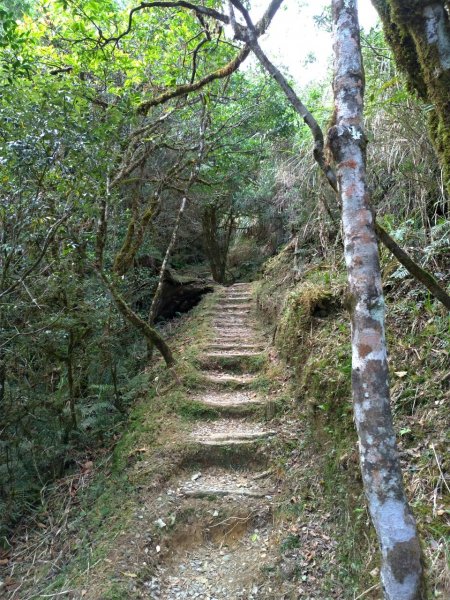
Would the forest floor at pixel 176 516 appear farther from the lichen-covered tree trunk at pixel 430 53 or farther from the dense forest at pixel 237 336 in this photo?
the lichen-covered tree trunk at pixel 430 53

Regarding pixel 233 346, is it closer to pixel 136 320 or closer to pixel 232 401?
pixel 232 401

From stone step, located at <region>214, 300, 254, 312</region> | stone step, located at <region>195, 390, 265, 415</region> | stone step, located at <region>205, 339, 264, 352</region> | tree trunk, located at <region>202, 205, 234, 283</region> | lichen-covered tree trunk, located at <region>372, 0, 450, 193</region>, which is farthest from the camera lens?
tree trunk, located at <region>202, 205, 234, 283</region>

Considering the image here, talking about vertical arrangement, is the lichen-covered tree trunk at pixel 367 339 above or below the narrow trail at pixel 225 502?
above

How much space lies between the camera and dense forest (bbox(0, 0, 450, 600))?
2.65 m

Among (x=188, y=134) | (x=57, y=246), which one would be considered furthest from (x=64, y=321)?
(x=188, y=134)

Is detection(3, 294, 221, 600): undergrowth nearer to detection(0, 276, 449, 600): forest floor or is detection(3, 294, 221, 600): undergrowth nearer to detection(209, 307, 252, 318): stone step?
detection(0, 276, 449, 600): forest floor

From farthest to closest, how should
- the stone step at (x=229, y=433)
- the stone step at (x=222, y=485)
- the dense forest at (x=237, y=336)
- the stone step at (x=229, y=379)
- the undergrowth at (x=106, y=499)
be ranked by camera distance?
the stone step at (x=229, y=379), the stone step at (x=229, y=433), the stone step at (x=222, y=485), the undergrowth at (x=106, y=499), the dense forest at (x=237, y=336)

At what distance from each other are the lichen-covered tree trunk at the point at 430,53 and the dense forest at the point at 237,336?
0.04 ft

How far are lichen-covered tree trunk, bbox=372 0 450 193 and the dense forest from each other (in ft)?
0.04

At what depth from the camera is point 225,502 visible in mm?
4410

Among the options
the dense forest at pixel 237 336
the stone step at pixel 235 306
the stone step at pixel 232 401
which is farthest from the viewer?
the stone step at pixel 235 306

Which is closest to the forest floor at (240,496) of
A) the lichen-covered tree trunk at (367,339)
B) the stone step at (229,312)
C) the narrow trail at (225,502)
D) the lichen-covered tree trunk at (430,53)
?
the narrow trail at (225,502)

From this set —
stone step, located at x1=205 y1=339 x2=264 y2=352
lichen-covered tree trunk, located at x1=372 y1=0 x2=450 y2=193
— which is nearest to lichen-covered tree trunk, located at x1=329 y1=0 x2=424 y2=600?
lichen-covered tree trunk, located at x1=372 y1=0 x2=450 y2=193

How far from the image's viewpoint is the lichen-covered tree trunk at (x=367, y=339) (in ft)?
6.56
